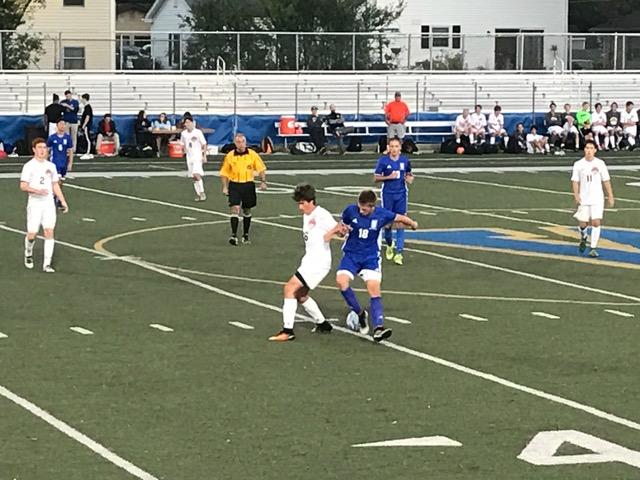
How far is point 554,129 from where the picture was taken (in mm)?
48969

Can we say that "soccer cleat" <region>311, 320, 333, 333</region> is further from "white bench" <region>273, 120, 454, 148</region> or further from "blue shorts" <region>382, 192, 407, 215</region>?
"white bench" <region>273, 120, 454, 148</region>

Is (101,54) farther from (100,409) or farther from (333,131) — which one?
(100,409)

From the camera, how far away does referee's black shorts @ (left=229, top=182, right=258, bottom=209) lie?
24344mm

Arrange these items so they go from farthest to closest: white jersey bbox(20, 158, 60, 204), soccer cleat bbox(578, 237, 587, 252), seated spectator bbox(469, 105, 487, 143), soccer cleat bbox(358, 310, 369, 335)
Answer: seated spectator bbox(469, 105, 487, 143)
soccer cleat bbox(578, 237, 587, 252)
white jersey bbox(20, 158, 60, 204)
soccer cleat bbox(358, 310, 369, 335)

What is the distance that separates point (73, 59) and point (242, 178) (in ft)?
102

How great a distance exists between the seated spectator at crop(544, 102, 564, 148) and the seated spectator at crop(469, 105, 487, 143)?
2005mm

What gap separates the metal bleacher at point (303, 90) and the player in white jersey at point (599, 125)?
3480mm

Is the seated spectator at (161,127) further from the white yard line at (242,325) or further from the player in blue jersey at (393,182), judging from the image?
the white yard line at (242,325)

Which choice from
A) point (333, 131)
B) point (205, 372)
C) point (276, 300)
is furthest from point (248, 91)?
point (205, 372)

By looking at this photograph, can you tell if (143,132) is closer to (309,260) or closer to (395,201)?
(395,201)

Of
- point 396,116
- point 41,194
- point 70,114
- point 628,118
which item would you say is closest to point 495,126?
point 628,118

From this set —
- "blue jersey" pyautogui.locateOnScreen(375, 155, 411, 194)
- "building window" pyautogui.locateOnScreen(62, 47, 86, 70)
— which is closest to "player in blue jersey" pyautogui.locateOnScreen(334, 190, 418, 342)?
"blue jersey" pyautogui.locateOnScreen(375, 155, 411, 194)

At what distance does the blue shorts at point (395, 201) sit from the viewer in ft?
Result: 72.7

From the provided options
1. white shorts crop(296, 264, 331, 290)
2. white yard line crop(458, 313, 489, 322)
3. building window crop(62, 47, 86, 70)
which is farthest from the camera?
building window crop(62, 47, 86, 70)
